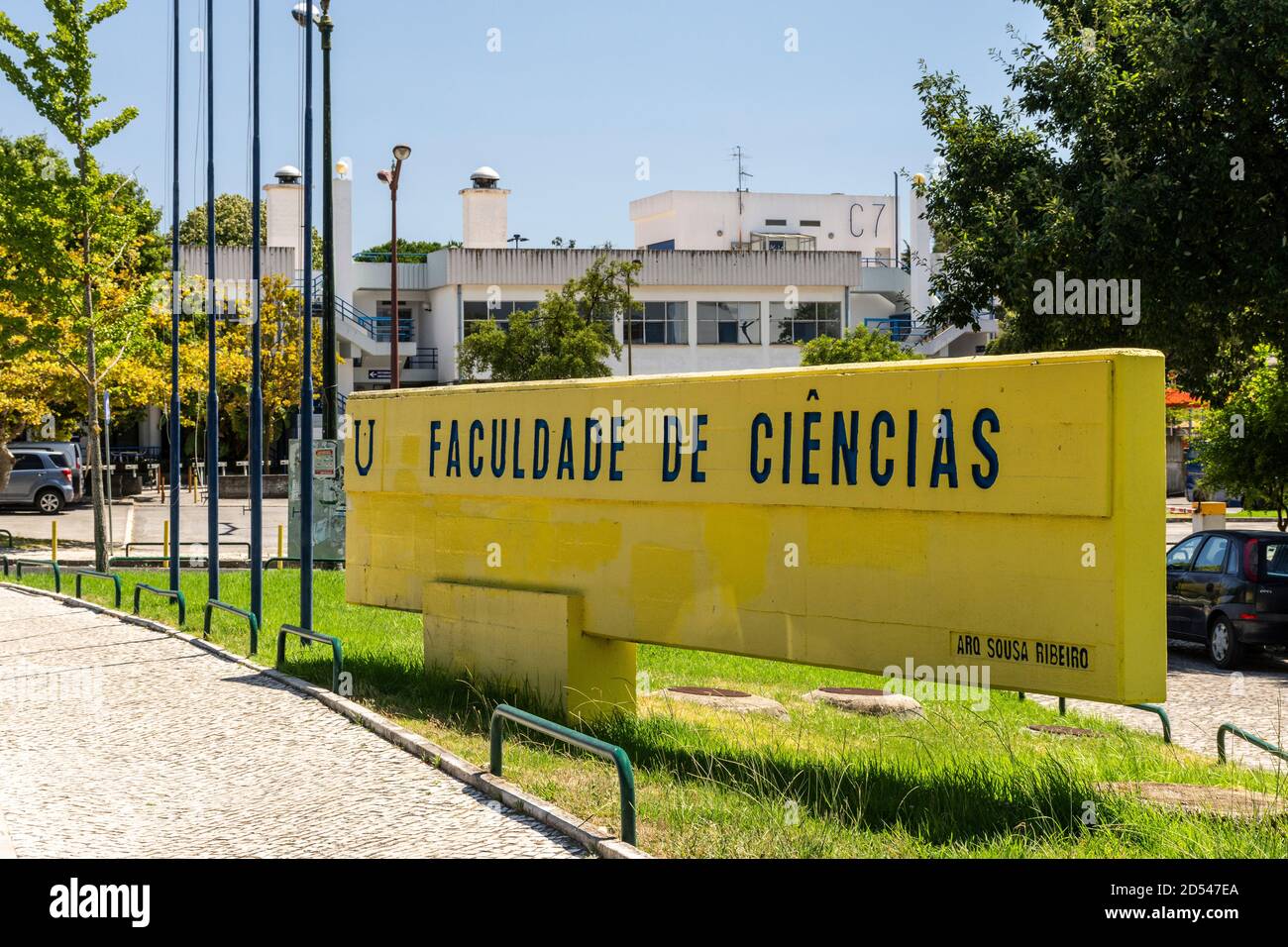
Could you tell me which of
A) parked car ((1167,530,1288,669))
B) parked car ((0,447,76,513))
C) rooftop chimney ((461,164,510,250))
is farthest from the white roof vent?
parked car ((1167,530,1288,669))

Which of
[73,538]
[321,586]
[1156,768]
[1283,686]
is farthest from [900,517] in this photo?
[73,538]

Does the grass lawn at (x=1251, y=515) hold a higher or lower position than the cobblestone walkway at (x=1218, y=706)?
higher

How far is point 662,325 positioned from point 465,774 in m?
50.5

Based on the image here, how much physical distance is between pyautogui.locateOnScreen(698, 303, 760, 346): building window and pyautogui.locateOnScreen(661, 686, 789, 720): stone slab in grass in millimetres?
46150

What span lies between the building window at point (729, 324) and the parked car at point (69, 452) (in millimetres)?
→ 24347

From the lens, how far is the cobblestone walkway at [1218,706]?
13.2 metres

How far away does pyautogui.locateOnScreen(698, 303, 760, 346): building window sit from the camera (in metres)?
Result: 59.9

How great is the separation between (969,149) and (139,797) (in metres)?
16.5

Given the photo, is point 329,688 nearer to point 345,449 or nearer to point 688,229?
point 345,449

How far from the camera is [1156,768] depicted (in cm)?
1027

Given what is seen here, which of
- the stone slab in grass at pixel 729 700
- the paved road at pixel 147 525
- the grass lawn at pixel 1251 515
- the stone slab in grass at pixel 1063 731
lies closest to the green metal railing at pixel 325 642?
the stone slab in grass at pixel 729 700

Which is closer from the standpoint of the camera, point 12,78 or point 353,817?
point 353,817

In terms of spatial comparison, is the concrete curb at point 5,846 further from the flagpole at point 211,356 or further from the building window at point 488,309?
the building window at point 488,309

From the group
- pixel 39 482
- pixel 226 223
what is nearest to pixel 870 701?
pixel 39 482
